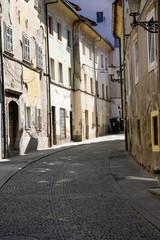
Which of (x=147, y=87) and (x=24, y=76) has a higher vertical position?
(x=24, y=76)

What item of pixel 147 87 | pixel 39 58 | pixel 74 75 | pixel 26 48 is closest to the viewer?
pixel 147 87

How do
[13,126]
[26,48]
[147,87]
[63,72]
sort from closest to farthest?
[147,87]
[13,126]
[26,48]
[63,72]

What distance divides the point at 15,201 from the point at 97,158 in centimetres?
842

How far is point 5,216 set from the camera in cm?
681

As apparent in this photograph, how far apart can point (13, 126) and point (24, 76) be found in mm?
2723

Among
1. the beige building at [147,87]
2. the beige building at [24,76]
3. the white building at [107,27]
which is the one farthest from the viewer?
the white building at [107,27]

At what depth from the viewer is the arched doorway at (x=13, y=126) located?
62.5 ft

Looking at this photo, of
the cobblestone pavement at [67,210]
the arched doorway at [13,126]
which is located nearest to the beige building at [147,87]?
the cobblestone pavement at [67,210]

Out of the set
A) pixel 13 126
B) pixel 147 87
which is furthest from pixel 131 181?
pixel 13 126

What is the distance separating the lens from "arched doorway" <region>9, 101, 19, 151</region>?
19.1 metres

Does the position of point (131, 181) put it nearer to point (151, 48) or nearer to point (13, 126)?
point (151, 48)

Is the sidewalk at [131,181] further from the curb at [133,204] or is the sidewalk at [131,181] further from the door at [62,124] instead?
the door at [62,124]

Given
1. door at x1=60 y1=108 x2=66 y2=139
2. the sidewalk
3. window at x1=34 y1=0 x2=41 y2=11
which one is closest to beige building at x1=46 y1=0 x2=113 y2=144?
door at x1=60 y1=108 x2=66 y2=139

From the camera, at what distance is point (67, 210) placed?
286 inches
